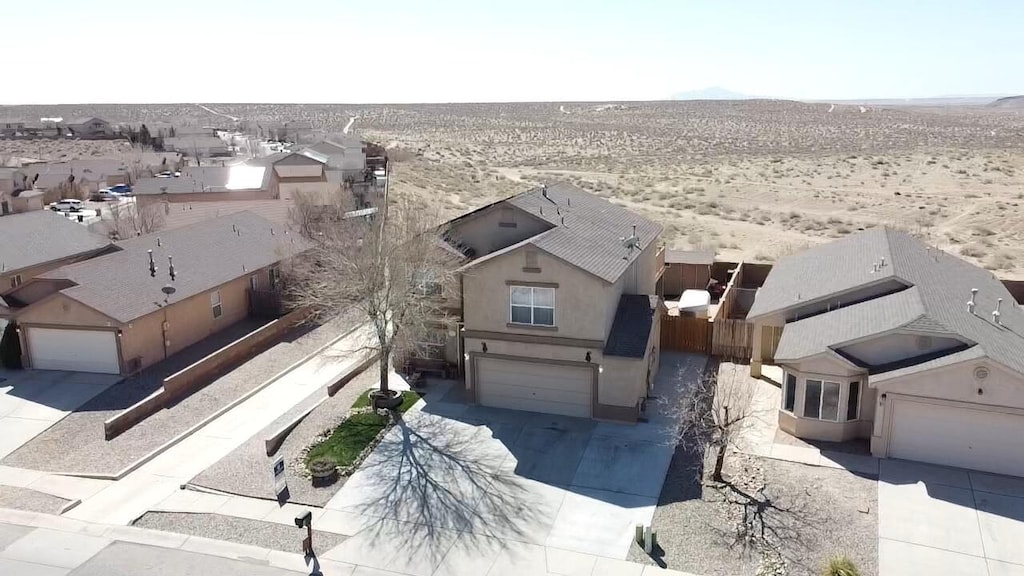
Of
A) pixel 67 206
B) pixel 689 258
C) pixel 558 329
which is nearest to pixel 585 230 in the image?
pixel 558 329

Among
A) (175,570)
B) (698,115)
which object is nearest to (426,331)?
(175,570)

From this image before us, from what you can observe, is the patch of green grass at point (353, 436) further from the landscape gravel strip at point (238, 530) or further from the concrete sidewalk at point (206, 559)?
the concrete sidewalk at point (206, 559)

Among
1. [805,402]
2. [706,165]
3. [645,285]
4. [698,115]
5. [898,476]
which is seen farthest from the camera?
[698,115]

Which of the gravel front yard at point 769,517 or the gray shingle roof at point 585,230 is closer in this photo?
the gravel front yard at point 769,517

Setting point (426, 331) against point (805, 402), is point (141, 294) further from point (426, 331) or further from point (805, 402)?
point (805, 402)

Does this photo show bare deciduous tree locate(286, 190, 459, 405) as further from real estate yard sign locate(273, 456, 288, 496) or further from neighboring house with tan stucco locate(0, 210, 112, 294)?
neighboring house with tan stucco locate(0, 210, 112, 294)

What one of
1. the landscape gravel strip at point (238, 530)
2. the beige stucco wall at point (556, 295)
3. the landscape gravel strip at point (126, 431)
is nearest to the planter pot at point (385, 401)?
the beige stucco wall at point (556, 295)
